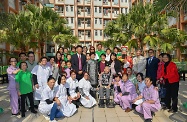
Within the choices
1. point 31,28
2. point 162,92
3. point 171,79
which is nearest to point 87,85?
point 162,92

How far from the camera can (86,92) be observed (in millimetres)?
6055

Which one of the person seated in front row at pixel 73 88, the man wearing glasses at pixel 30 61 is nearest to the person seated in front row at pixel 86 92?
the person seated in front row at pixel 73 88

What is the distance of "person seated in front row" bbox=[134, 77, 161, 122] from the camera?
4.71 metres

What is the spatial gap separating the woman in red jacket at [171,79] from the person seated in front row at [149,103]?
646 mm

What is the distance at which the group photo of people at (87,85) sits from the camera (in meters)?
4.95

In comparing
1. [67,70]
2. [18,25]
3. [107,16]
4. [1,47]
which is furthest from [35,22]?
[107,16]

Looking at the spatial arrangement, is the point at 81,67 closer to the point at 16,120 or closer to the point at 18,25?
the point at 16,120

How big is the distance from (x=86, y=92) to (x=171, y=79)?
8.15 ft

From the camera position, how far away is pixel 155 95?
4.85m

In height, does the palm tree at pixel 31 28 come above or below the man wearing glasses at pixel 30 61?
above

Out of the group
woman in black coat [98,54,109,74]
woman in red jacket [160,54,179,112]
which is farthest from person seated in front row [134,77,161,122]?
woman in black coat [98,54,109,74]

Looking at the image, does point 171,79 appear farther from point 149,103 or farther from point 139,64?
point 139,64

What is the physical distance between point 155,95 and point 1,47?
1571cm

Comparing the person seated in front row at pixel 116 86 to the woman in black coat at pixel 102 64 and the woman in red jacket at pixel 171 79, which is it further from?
the woman in red jacket at pixel 171 79
